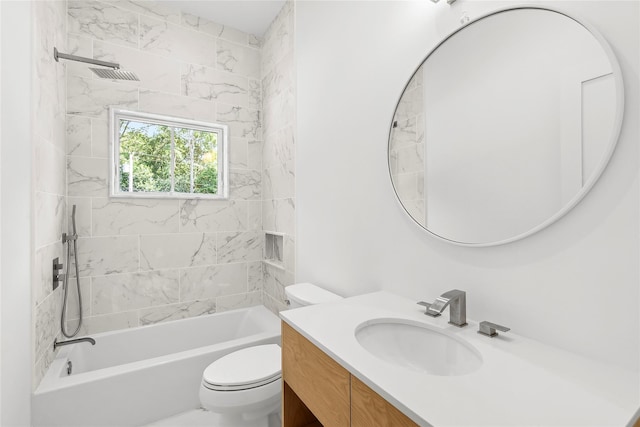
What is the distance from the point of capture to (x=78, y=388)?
1.62 meters

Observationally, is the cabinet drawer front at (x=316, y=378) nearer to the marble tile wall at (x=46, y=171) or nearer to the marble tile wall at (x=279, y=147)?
the marble tile wall at (x=279, y=147)

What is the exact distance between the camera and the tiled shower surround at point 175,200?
219cm

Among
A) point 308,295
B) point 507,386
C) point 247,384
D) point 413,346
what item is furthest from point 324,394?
point 308,295

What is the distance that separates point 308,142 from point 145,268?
5.30ft

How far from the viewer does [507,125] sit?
3.19 ft

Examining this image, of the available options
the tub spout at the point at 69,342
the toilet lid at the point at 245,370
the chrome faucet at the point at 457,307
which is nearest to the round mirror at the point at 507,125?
the chrome faucet at the point at 457,307

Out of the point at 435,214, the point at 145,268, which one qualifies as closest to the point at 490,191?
the point at 435,214

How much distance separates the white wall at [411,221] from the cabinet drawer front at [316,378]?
528mm

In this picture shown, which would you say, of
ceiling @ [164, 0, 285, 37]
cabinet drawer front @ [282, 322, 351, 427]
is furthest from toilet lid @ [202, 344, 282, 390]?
ceiling @ [164, 0, 285, 37]

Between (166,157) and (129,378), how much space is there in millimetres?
1666

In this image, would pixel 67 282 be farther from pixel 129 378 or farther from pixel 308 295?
pixel 308 295

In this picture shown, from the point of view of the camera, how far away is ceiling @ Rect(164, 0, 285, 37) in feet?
7.82

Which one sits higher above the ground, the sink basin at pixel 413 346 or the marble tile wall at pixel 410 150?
the marble tile wall at pixel 410 150

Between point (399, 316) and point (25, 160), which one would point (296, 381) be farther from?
point (25, 160)
